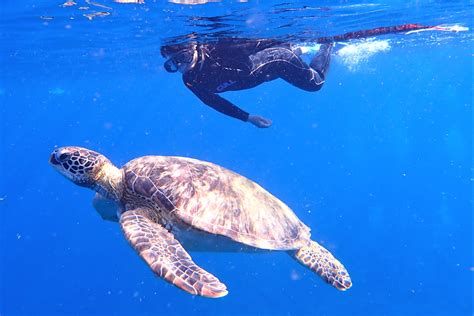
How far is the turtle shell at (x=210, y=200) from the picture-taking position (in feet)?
17.9

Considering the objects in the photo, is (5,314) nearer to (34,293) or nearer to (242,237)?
(34,293)

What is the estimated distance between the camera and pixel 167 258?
13.8 ft

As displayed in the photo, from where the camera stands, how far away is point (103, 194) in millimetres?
5969

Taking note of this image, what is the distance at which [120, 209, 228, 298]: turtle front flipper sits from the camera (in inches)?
149

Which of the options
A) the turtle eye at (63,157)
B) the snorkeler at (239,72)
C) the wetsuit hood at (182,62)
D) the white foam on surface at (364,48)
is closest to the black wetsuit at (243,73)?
the snorkeler at (239,72)

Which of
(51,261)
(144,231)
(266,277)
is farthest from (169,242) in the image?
(51,261)

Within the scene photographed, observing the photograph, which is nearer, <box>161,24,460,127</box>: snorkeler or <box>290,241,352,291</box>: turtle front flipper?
<box>290,241,352,291</box>: turtle front flipper

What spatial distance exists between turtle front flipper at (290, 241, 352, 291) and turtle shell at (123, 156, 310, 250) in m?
0.35

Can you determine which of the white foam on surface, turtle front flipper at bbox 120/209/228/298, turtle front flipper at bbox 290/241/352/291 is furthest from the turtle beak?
→ the white foam on surface

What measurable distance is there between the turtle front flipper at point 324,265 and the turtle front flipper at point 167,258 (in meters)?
2.71

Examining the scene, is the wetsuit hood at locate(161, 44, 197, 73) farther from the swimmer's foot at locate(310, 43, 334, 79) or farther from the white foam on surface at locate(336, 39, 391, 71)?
the white foam on surface at locate(336, 39, 391, 71)

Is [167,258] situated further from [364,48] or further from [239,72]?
[364,48]

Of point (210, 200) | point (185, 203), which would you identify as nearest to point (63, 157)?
point (185, 203)

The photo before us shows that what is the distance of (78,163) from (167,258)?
7.32 ft
